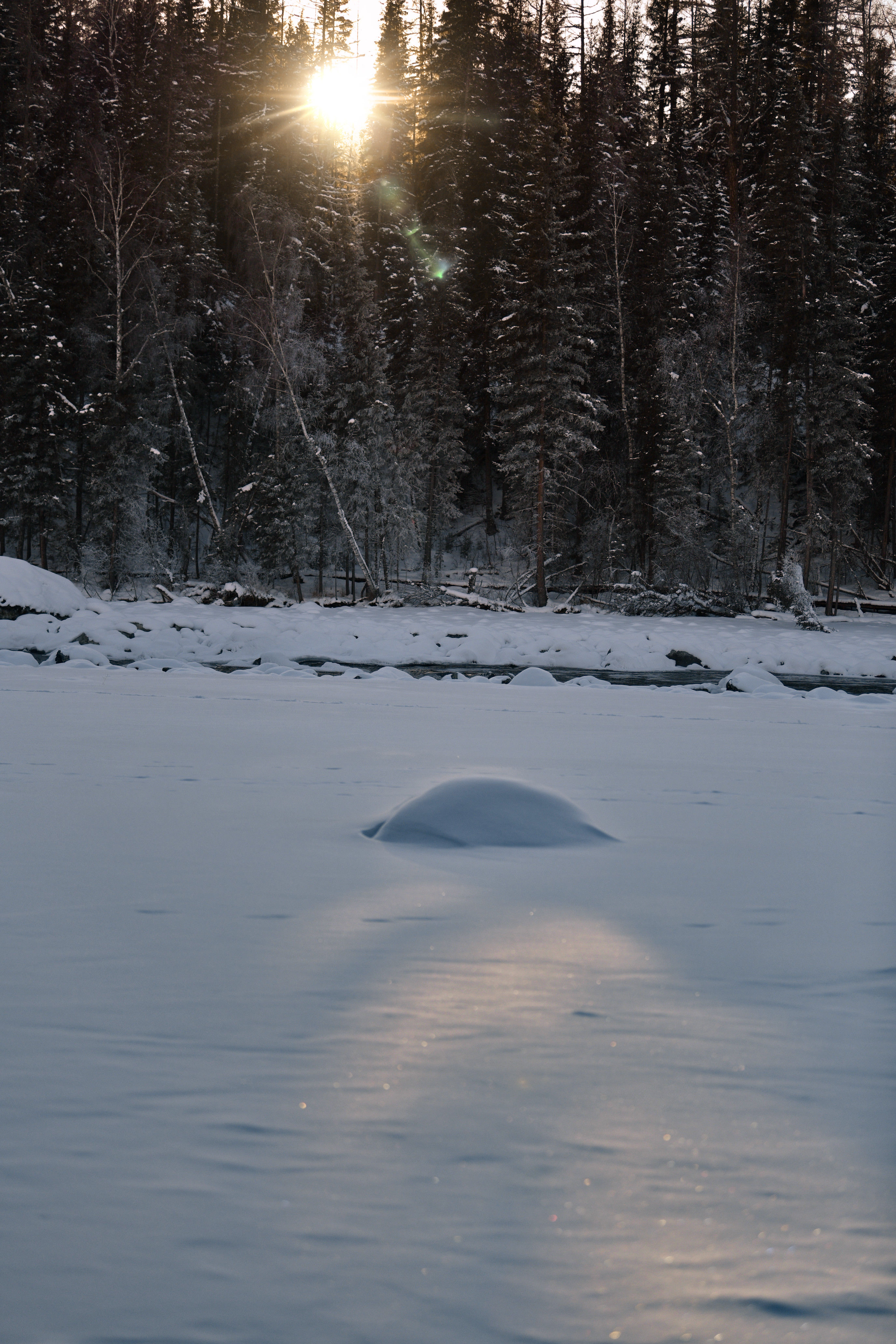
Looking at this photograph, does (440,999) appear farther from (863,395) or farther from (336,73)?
(336,73)

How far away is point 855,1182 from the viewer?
1.26m

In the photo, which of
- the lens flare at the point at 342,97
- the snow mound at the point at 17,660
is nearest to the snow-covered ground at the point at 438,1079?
the snow mound at the point at 17,660

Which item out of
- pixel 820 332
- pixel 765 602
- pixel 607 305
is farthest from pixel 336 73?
pixel 765 602

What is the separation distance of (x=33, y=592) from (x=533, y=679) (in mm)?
10480

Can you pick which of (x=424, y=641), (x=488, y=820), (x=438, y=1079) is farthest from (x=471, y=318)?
(x=438, y=1079)

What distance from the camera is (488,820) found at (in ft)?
11.0

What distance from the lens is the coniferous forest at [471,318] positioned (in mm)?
25453

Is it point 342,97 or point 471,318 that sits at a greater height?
point 342,97

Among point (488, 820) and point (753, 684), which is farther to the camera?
point (753, 684)

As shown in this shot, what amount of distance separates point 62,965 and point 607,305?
28497mm

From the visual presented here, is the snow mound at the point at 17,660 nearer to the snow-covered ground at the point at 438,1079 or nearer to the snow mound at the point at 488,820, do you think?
the snow-covered ground at the point at 438,1079

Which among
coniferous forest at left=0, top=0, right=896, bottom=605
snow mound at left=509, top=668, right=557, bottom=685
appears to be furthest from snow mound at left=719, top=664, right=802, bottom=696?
coniferous forest at left=0, top=0, right=896, bottom=605

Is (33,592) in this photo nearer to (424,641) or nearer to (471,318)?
(424,641)

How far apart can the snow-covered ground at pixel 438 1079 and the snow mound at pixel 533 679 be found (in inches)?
290
